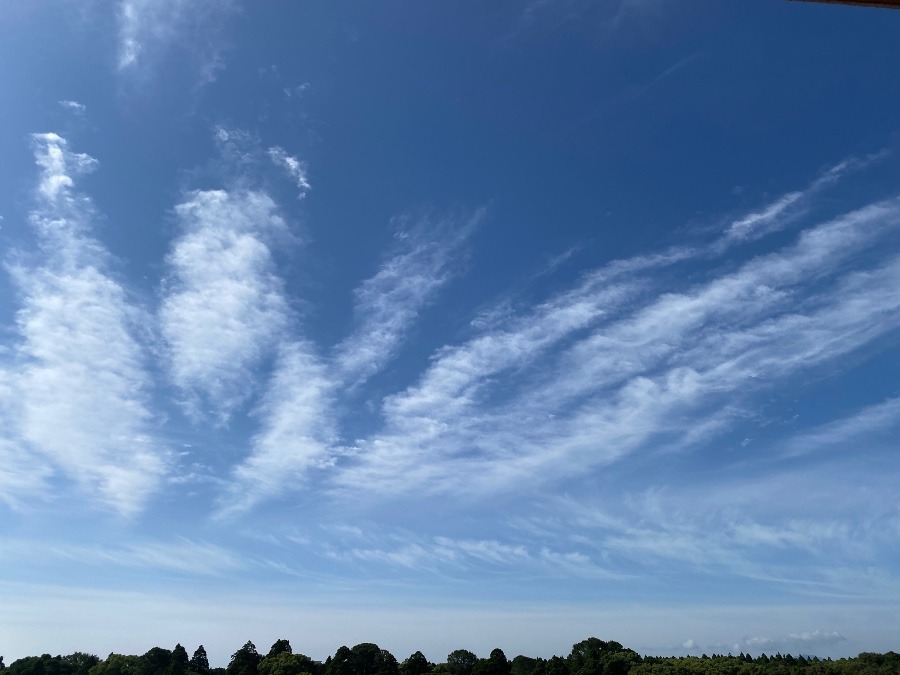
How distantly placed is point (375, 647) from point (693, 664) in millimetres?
65166

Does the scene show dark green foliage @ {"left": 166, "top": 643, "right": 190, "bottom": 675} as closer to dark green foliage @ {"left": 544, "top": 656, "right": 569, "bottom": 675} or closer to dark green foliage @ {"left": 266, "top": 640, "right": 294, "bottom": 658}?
dark green foliage @ {"left": 266, "top": 640, "right": 294, "bottom": 658}

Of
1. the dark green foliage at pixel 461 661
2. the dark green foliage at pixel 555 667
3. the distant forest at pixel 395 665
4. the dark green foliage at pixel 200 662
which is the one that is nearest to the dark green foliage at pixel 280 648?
the distant forest at pixel 395 665

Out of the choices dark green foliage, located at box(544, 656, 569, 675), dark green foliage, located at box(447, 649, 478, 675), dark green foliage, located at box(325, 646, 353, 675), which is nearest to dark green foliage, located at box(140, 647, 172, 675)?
dark green foliage, located at box(325, 646, 353, 675)

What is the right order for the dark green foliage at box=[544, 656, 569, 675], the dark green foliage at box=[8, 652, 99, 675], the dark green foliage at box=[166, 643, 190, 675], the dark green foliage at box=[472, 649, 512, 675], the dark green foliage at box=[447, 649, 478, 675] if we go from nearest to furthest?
1. the dark green foliage at box=[544, 656, 569, 675]
2. the dark green foliage at box=[472, 649, 512, 675]
3. the dark green foliage at box=[166, 643, 190, 675]
4. the dark green foliage at box=[8, 652, 99, 675]
5. the dark green foliage at box=[447, 649, 478, 675]

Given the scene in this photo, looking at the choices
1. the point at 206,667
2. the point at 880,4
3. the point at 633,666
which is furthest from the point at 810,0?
the point at 206,667

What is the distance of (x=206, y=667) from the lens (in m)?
128

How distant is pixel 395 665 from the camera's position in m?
130

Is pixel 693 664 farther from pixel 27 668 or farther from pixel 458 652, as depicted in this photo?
pixel 27 668

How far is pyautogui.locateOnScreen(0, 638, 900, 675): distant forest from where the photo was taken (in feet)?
379

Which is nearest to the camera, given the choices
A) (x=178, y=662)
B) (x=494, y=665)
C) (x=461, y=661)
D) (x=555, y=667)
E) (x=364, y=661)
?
(x=555, y=667)

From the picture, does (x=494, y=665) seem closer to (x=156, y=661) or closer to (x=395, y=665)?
(x=395, y=665)

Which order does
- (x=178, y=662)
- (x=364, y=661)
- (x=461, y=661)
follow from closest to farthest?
Result: (x=178, y=662), (x=364, y=661), (x=461, y=661)

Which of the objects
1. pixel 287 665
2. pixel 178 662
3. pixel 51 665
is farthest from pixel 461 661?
pixel 51 665

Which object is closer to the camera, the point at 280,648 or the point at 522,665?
the point at 280,648
